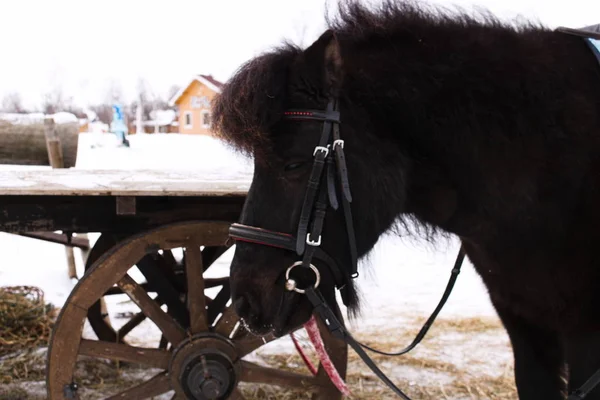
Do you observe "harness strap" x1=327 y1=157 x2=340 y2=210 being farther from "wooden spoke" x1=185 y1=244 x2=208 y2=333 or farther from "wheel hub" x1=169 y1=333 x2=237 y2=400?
"wheel hub" x1=169 y1=333 x2=237 y2=400

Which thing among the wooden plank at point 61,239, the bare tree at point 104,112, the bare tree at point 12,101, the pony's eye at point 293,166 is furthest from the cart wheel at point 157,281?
the bare tree at point 12,101

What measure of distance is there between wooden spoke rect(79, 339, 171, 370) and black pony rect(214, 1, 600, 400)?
115 cm

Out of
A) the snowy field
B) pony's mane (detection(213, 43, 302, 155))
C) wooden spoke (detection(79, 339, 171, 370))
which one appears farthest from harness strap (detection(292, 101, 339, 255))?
wooden spoke (detection(79, 339, 171, 370))

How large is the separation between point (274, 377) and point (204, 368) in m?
0.42

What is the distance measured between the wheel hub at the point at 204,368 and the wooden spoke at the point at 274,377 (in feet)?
0.31

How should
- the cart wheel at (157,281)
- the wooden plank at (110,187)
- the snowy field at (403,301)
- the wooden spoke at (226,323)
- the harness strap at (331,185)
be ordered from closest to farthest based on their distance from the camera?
1. the harness strap at (331,185)
2. the wooden plank at (110,187)
3. the wooden spoke at (226,323)
4. the cart wheel at (157,281)
5. the snowy field at (403,301)

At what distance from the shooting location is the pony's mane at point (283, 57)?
163cm

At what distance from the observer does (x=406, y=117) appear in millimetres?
1665

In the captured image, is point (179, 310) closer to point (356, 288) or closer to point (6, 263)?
point (356, 288)

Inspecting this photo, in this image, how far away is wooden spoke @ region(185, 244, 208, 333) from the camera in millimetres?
2727

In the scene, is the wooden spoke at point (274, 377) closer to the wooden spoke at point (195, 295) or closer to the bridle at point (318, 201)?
the wooden spoke at point (195, 295)

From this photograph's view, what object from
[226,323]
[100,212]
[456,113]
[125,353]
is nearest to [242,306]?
[456,113]

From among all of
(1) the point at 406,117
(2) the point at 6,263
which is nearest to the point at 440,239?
(1) the point at 406,117

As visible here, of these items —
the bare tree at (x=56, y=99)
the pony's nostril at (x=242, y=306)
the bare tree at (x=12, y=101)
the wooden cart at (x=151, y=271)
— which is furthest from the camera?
the bare tree at (x=56, y=99)
